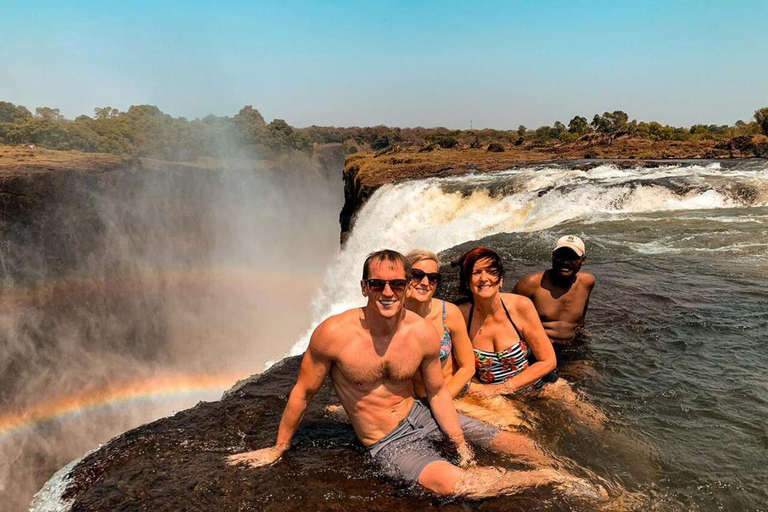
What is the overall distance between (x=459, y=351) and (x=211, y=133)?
75.0m

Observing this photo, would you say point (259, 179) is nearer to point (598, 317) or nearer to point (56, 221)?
point (56, 221)

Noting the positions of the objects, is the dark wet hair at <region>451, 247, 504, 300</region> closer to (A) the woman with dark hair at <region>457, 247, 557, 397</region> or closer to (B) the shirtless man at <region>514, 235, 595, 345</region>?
(A) the woman with dark hair at <region>457, 247, 557, 397</region>

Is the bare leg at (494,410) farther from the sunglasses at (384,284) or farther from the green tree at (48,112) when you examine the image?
the green tree at (48,112)

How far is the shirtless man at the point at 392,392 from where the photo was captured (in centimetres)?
273

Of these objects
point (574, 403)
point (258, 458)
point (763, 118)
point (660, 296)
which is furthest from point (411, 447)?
point (763, 118)

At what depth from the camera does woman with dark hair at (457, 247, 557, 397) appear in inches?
149

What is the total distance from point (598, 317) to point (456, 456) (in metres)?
3.89

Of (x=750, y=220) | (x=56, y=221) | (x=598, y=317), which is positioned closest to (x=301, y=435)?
(x=598, y=317)

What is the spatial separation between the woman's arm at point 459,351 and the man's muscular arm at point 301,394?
101 cm

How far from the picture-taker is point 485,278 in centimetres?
353

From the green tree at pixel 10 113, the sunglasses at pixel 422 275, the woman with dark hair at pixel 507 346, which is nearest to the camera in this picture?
the sunglasses at pixel 422 275

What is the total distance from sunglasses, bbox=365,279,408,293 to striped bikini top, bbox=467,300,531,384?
1.40m

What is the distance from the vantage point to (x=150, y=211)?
1535 inches

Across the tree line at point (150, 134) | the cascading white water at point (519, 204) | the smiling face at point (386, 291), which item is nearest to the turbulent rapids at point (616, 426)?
the smiling face at point (386, 291)
